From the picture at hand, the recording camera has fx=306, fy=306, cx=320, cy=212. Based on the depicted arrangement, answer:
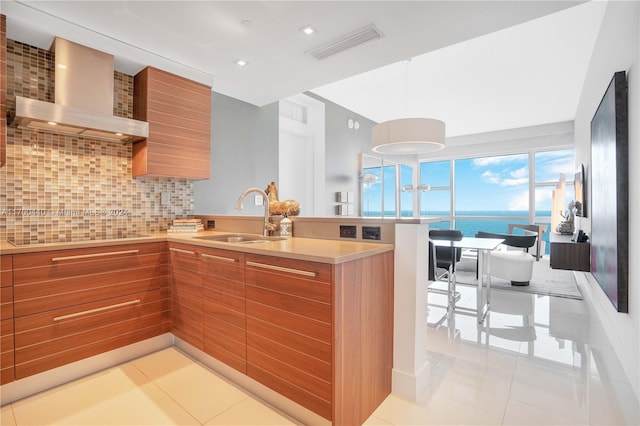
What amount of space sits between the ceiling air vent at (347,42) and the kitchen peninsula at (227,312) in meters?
1.60

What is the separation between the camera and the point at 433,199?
9172 millimetres

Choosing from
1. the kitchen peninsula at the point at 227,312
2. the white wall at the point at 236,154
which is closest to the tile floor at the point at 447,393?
the kitchen peninsula at the point at 227,312

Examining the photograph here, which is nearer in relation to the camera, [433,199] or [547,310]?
[547,310]

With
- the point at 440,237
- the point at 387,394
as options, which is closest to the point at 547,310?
the point at 440,237

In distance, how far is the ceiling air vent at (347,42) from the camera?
232cm

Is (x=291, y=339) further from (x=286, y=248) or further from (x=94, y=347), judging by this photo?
(x=94, y=347)

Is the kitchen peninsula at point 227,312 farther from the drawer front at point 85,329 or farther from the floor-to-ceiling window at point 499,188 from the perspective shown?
the floor-to-ceiling window at point 499,188

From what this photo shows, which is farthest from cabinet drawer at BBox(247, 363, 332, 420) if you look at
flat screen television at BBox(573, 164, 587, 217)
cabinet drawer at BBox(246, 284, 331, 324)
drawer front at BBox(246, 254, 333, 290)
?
flat screen television at BBox(573, 164, 587, 217)

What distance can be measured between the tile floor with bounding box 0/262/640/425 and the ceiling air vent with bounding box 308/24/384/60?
2.48m

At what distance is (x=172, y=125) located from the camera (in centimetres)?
277

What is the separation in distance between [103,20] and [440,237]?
3.60 meters

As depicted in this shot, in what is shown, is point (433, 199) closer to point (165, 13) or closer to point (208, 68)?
point (208, 68)

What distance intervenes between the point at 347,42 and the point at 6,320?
2.89 meters

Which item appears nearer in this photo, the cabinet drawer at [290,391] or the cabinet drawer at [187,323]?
the cabinet drawer at [290,391]
